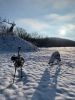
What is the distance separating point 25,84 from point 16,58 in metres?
1.63

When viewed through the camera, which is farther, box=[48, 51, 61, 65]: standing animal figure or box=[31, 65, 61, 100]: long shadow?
box=[48, 51, 61, 65]: standing animal figure

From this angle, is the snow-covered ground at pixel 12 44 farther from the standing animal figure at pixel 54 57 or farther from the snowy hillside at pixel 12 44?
the standing animal figure at pixel 54 57

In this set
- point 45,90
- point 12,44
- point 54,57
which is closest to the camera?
point 45,90

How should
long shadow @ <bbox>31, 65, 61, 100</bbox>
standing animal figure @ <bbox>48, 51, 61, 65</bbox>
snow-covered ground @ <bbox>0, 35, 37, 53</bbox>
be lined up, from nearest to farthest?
long shadow @ <bbox>31, 65, 61, 100</bbox> → standing animal figure @ <bbox>48, 51, 61, 65</bbox> → snow-covered ground @ <bbox>0, 35, 37, 53</bbox>

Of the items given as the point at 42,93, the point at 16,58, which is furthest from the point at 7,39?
the point at 42,93

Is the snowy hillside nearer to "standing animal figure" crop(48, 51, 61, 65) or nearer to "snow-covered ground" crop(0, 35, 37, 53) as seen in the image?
"snow-covered ground" crop(0, 35, 37, 53)

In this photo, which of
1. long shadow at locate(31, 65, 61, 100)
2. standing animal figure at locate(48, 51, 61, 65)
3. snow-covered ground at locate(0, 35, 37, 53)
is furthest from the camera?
snow-covered ground at locate(0, 35, 37, 53)

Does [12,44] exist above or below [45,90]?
above

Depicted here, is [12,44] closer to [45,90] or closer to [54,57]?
[54,57]

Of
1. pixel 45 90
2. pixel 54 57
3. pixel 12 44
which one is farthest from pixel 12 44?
pixel 45 90

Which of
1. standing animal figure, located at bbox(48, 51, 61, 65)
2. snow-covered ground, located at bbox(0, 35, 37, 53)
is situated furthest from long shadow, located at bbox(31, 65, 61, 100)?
snow-covered ground, located at bbox(0, 35, 37, 53)

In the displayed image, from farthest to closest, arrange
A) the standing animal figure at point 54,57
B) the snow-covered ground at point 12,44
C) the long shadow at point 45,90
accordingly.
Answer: the snow-covered ground at point 12,44 → the standing animal figure at point 54,57 → the long shadow at point 45,90

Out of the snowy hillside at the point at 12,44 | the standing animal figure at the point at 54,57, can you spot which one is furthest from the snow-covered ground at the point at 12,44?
the standing animal figure at the point at 54,57

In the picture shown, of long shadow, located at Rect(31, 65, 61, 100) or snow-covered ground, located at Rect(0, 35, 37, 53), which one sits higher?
snow-covered ground, located at Rect(0, 35, 37, 53)
